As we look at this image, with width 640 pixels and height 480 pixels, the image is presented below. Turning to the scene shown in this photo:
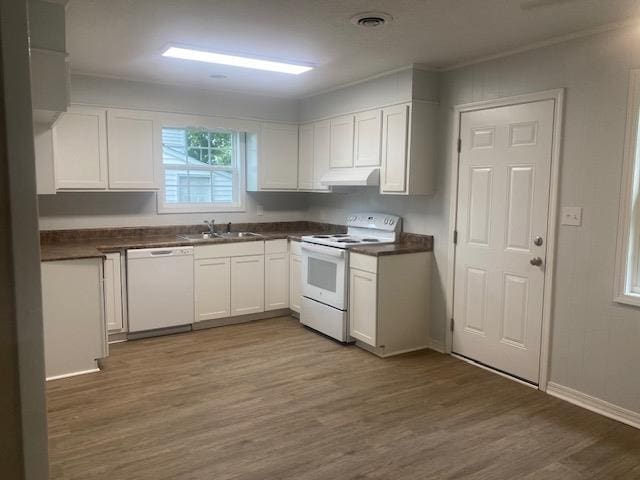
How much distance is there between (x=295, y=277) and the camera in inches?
206

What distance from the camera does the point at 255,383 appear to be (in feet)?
11.7

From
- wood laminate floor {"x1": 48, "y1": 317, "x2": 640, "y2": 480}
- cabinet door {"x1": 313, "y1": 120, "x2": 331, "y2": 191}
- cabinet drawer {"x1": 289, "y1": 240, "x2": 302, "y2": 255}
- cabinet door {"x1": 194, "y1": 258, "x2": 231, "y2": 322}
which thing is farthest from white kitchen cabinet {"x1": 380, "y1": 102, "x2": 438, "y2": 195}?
cabinet door {"x1": 194, "y1": 258, "x2": 231, "y2": 322}

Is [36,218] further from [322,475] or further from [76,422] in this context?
[76,422]

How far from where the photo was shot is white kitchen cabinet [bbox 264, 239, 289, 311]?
17.0ft

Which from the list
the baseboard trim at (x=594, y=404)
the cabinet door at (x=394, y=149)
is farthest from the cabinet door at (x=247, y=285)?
the baseboard trim at (x=594, y=404)

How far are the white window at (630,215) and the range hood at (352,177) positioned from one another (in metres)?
2.04

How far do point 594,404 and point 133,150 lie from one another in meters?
4.37

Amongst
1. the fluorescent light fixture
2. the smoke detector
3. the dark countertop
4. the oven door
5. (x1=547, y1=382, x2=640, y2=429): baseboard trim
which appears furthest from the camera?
the oven door

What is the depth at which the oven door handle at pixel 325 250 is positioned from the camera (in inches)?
172

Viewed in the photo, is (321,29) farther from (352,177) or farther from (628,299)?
(628,299)

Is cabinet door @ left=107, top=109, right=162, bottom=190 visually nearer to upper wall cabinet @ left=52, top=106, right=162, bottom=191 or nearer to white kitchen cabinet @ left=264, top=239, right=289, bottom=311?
upper wall cabinet @ left=52, top=106, right=162, bottom=191

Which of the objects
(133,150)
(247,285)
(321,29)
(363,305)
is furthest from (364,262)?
(133,150)

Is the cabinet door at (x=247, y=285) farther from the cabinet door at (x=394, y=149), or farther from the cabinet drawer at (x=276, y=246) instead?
the cabinet door at (x=394, y=149)

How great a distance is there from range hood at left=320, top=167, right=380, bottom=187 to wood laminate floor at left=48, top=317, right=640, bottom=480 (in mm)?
1588
